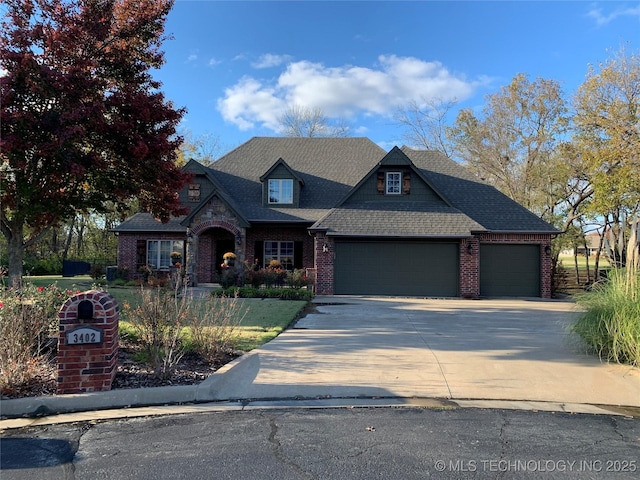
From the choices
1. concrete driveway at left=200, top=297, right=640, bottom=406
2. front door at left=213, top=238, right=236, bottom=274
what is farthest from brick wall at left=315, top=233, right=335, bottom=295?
concrete driveway at left=200, top=297, right=640, bottom=406

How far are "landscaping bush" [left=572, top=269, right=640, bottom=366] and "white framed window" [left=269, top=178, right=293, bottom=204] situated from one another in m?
14.9

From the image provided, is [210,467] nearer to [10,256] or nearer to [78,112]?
[78,112]

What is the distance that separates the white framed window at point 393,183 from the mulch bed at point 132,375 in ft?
45.3

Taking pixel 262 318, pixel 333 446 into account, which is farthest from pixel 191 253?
pixel 333 446

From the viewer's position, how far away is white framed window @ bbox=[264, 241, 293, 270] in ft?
68.0

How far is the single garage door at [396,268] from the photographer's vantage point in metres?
17.7

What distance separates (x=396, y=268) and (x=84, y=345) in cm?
1413

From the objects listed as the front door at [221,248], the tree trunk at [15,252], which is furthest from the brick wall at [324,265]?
the tree trunk at [15,252]

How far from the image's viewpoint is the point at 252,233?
20641 millimetres

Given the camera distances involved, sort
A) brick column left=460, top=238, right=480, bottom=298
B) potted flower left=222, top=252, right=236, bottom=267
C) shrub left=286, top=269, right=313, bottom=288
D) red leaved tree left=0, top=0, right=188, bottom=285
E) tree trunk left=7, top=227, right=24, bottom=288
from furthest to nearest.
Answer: potted flower left=222, top=252, right=236, bottom=267
brick column left=460, top=238, right=480, bottom=298
shrub left=286, top=269, right=313, bottom=288
tree trunk left=7, top=227, right=24, bottom=288
red leaved tree left=0, top=0, right=188, bottom=285

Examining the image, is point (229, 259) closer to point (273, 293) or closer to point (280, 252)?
point (280, 252)

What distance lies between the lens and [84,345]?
4996 mm

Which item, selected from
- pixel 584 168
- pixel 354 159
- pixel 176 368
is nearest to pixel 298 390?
pixel 176 368

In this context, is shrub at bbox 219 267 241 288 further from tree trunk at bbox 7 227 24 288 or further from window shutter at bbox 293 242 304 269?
tree trunk at bbox 7 227 24 288
